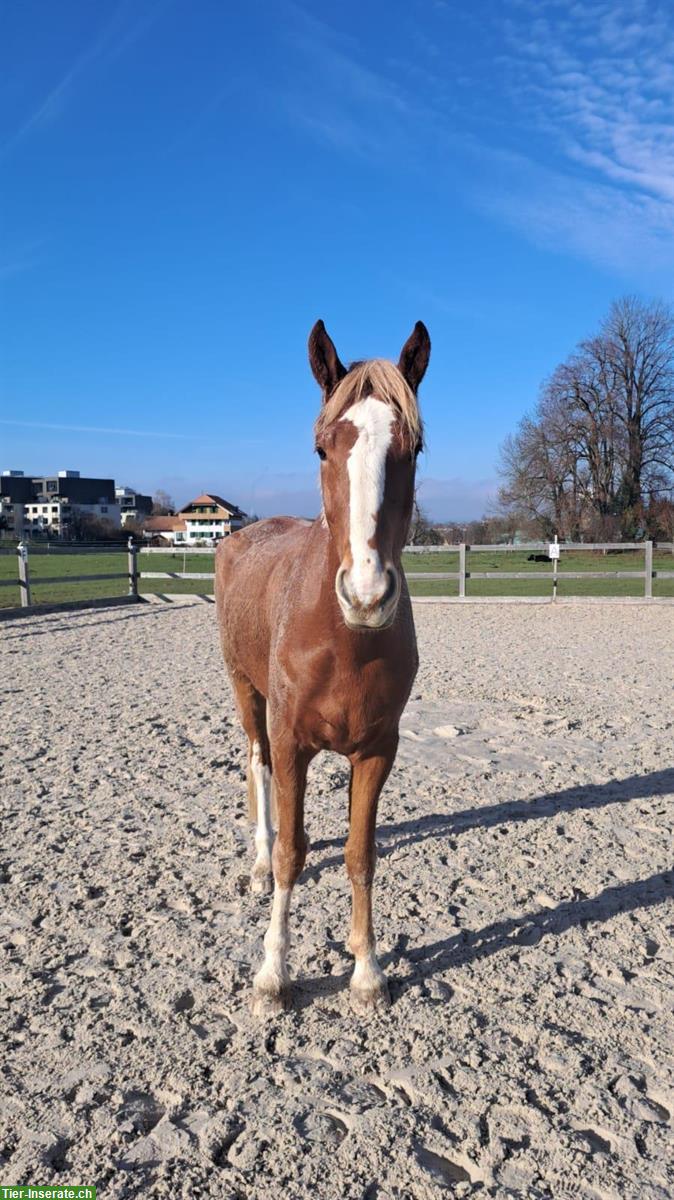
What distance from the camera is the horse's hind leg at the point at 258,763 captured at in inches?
147

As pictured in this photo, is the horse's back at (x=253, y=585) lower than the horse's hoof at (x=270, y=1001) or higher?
higher

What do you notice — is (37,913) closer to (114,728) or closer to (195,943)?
(195,943)

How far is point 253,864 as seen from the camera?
3760 mm

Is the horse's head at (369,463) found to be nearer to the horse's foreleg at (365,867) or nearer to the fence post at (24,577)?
the horse's foreleg at (365,867)

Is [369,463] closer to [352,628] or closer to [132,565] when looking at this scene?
[352,628]

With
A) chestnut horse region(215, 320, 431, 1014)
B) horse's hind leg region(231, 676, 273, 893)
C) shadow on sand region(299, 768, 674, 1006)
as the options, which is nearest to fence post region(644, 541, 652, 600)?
shadow on sand region(299, 768, 674, 1006)

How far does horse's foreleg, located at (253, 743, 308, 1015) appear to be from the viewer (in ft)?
8.65

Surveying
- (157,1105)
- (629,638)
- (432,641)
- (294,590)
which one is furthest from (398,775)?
(629,638)

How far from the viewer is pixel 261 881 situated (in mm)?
3545

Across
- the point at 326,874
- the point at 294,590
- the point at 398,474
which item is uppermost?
the point at 398,474

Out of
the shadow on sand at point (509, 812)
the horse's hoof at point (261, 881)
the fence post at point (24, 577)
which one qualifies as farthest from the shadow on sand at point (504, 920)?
the fence post at point (24, 577)

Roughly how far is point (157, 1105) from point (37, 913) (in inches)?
53.7

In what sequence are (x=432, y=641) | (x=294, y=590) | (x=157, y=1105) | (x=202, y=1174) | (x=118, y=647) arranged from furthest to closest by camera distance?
(x=432, y=641) → (x=118, y=647) → (x=294, y=590) → (x=157, y=1105) → (x=202, y=1174)

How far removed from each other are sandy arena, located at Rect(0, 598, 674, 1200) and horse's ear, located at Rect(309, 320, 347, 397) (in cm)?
223
